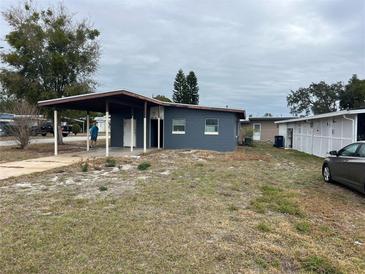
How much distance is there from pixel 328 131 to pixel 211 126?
23.1 feet

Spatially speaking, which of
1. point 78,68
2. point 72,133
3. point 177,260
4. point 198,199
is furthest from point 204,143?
point 72,133

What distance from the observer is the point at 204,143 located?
21938mm

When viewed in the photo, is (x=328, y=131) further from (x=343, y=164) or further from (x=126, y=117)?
(x=126, y=117)

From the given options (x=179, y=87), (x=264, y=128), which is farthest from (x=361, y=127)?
(x=179, y=87)

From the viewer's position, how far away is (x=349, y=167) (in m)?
8.85

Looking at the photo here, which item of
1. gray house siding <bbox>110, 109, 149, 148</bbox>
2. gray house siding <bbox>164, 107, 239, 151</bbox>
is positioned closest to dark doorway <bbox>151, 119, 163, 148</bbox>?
gray house siding <bbox>110, 109, 149, 148</bbox>

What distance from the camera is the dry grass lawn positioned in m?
3.98

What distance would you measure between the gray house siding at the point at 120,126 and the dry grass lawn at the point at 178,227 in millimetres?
13325

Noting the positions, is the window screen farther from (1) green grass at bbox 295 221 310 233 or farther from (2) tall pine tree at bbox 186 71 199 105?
(2) tall pine tree at bbox 186 71 199 105

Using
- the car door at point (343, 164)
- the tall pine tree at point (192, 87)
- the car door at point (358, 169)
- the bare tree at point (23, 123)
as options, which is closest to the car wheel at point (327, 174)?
the car door at point (343, 164)

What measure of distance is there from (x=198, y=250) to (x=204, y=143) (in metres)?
17.7

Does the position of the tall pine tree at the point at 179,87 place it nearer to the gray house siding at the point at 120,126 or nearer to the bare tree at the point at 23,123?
the gray house siding at the point at 120,126

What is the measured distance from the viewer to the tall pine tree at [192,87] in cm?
5925

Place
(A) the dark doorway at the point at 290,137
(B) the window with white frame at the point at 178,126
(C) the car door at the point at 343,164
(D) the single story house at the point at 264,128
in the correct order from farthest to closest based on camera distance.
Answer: (D) the single story house at the point at 264,128 → (A) the dark doorway at the point at 290,137 → (B) the window with white frame at the point at 178,126 → (C) the car door at the point at 343,164
